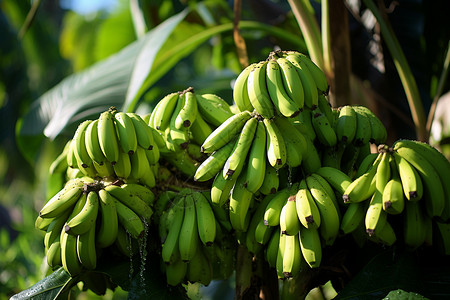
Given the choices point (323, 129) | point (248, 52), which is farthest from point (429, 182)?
point (248, 52)

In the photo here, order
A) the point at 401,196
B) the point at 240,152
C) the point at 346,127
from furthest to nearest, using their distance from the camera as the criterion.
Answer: the point at 346,127 → the point at 240,152 → the point at 401,196

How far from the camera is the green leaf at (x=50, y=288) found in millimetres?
1577

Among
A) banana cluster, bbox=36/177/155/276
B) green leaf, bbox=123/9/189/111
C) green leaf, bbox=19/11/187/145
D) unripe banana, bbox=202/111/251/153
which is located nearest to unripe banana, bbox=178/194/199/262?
banana cluster, bbox=36/177/155/276

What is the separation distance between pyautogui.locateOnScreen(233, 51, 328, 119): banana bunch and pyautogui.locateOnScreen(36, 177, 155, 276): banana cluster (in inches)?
18.0

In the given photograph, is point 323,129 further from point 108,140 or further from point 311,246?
point 108,140

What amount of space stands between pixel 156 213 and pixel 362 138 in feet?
2.25

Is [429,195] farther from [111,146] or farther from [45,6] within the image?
[45,6]

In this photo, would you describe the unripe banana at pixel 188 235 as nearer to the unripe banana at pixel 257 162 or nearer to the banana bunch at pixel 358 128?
the unripe banana at pixel 257 162

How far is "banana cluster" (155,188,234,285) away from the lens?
1.48 meters

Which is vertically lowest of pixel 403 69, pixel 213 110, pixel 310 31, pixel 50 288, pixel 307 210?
pixel 50 288

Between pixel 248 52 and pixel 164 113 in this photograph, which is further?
pixel 248 52

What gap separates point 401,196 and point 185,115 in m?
0.68

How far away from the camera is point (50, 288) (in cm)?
160

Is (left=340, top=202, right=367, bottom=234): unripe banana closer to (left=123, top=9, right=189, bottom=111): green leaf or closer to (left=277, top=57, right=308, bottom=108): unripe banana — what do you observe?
(left=277, top=57, right=308, bottom=108): unripe banana
